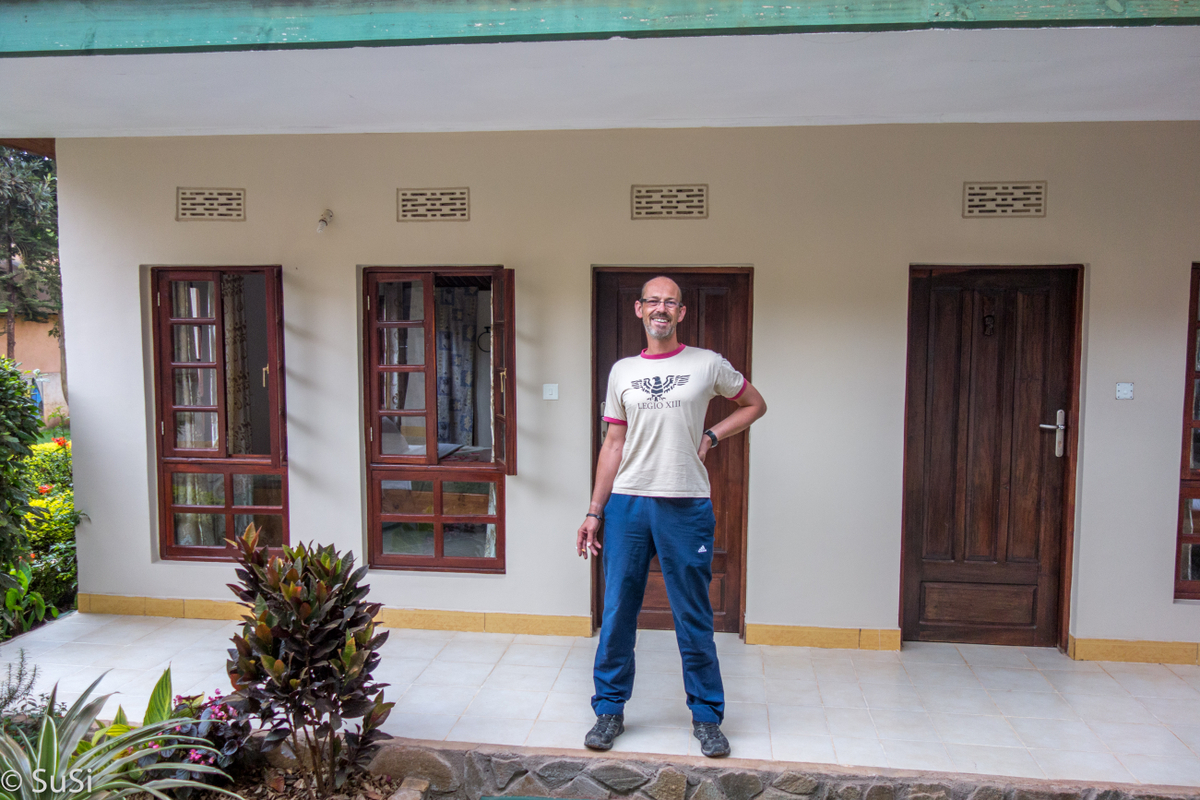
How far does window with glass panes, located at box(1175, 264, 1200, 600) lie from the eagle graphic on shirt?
264 centimetres

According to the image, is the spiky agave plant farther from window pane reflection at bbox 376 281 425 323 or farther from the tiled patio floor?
window pane reflection at bbox 376 281 425 323

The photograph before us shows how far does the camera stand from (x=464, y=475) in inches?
159

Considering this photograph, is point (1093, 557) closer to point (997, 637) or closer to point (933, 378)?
point (997, 637)

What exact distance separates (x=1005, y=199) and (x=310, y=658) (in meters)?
3.62

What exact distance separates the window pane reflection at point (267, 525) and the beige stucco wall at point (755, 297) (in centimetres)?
17

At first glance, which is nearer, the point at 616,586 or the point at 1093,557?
the point at 616,586

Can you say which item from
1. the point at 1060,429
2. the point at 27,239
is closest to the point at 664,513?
the point at 1060,429

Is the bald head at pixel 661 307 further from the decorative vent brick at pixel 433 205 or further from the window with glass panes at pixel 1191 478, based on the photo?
the window with glass panes at pixel 1191 478

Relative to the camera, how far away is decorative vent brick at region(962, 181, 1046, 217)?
3.61 m

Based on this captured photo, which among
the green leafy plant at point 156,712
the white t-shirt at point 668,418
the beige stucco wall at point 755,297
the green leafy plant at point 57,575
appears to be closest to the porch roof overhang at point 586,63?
the beige stucco wall at point 755,297

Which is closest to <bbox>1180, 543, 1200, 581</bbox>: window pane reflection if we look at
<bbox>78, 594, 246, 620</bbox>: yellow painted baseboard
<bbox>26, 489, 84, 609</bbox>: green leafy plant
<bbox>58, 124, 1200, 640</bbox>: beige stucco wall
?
<bbox>58, 124, 1200, 640</bbox>: beige stucco wall

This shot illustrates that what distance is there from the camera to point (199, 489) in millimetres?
4238

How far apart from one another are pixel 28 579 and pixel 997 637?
5025 mm

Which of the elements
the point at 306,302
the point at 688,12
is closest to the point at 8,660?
the point at 306,302
